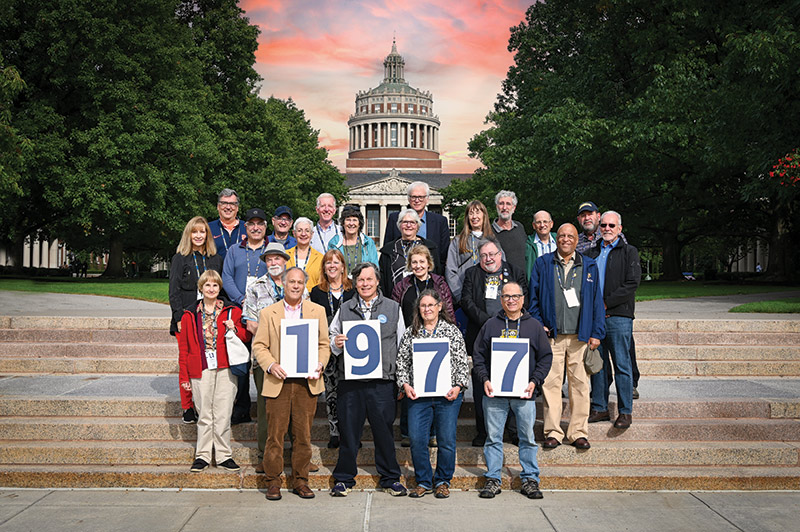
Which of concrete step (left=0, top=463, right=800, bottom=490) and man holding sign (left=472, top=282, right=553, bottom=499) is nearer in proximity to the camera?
man holding sign (left=472, top=282, right=553, bottom=499)

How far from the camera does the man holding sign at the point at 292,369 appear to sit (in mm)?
6457

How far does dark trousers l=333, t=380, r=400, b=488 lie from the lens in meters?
6.56

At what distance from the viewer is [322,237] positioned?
8180mm

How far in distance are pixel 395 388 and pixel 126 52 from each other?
85.7 ft

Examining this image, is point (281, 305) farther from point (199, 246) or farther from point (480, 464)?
point (480, 464)

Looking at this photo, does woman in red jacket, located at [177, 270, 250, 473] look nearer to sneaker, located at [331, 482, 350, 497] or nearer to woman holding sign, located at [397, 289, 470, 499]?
sneaker, located at [331, 482, 350, 497]

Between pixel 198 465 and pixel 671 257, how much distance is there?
34.1m

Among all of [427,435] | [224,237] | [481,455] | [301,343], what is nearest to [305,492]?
[427,435]

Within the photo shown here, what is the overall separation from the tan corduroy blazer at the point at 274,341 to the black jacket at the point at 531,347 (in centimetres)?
→ 146

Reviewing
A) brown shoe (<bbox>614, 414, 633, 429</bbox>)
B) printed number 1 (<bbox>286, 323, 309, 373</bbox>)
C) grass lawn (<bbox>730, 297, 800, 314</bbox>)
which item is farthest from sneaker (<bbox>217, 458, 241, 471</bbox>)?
grass lawn (<bbox>730, 297, 800, 314</bbox>)

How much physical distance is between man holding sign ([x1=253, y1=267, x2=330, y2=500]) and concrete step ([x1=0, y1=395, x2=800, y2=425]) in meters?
1.50

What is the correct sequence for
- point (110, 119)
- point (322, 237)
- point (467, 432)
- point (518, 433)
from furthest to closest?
point (110, 119) → point (322, 237) → point (467, 432) → point (518, 433)

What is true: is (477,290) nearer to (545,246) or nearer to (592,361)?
(592,361)

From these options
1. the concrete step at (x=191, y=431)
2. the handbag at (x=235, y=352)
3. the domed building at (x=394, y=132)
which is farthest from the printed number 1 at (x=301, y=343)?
the domed building at (x=394, y=132)
